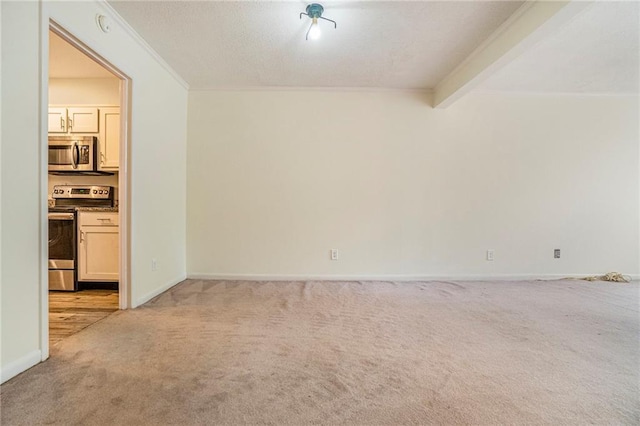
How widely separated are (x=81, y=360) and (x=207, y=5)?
2.45 metres

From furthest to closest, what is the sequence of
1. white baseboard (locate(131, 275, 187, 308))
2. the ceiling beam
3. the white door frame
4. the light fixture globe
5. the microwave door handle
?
1. the microwave door handle
2. white baseboard (locate(131, 275, 187, 308))
3. the light fixture globe
4. the ceiling beam
5. the white door frame

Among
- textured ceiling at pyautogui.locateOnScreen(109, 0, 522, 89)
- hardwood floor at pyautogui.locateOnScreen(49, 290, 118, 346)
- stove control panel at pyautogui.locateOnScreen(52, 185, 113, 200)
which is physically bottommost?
hardwood floor at pyautogui.locateOnScreen(49, 290, 118, 346)

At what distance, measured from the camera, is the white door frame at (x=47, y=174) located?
1.61m

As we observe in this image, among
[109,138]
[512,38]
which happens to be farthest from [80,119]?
[512,38]

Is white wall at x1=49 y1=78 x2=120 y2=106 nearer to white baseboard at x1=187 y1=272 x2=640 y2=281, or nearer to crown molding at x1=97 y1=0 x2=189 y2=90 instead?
crown molding at x1=97 y1=0 x2=189 y2=90

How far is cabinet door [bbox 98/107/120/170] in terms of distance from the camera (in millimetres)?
3281

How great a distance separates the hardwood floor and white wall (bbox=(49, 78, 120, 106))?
214 centimetres

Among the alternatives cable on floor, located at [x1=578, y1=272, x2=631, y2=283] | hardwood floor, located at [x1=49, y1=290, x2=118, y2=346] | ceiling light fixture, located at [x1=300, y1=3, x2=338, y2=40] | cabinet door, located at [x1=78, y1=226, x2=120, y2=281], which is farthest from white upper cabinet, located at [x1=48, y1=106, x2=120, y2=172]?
cable on floor, located at [x1=578, y1=272, x2=631, y2=283]

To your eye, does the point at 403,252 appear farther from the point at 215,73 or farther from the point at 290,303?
the point at 215,73

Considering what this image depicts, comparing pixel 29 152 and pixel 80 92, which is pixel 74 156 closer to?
pixel 80 92

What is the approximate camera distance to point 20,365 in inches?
59.2

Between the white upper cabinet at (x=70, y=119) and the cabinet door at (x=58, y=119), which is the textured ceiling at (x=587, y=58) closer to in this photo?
the white upper cabinet at (x=70, y=119)

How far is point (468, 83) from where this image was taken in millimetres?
2818

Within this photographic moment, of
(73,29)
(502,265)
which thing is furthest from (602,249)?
(73,29)
